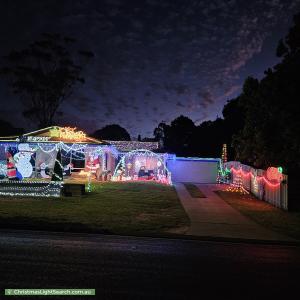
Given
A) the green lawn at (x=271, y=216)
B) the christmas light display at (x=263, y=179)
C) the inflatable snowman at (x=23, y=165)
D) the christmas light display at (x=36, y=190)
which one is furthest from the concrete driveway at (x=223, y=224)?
the inflatable snowman at (x=23, y=165)

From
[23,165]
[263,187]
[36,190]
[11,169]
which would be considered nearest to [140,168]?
[23,165]

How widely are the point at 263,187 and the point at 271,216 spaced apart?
7387mm

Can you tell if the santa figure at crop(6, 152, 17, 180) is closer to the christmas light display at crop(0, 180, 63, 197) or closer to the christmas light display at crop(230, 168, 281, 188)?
the christmas light display at crop(0, 180, 63, 197)

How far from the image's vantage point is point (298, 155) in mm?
23250

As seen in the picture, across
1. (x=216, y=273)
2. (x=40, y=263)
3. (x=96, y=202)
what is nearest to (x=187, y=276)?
(x=216, y=273)

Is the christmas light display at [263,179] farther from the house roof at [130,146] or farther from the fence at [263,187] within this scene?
the house roof at [130,146]

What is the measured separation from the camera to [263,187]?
85.0ft

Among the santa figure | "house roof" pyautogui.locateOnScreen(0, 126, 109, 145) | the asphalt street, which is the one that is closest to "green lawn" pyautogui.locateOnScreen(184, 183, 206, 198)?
"house roof" pyautogui.locateOnScreen(0, 126, 109, 145)

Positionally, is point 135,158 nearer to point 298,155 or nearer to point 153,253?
point 298,155

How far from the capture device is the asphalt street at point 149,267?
23.6 feet

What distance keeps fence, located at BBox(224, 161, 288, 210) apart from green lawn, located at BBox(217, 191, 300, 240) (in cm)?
41

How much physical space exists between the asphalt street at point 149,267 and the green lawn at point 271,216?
3111 mm

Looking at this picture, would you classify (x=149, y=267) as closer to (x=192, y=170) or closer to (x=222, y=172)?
(x=222, y=172)

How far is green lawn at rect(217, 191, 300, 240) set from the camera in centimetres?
1542
